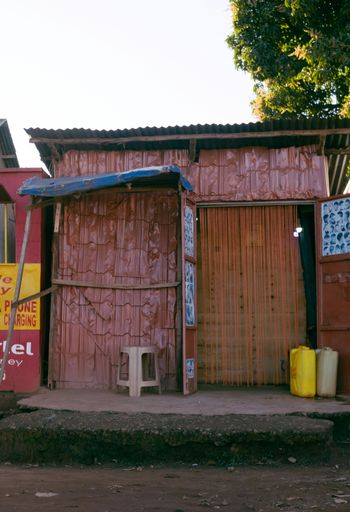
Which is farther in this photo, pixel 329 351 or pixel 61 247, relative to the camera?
pixel 61 247

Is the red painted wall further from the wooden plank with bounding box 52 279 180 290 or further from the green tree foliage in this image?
the green tree foliage

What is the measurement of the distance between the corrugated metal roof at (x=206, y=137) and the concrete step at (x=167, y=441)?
157 inches

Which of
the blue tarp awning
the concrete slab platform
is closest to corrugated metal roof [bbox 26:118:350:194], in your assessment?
the blue tarp awning

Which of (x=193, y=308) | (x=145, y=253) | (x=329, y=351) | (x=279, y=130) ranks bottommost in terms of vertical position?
(x=329, y=351)

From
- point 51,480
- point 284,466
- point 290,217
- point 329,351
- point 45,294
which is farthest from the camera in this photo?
point 290,217

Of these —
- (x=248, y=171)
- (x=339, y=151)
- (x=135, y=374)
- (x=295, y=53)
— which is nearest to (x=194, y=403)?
(x=135, y=374)

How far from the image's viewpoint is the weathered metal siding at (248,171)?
27.8 ft

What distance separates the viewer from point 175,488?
197 inches

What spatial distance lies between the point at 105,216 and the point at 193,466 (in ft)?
13.2

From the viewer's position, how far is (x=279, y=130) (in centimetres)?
823

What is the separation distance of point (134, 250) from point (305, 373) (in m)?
2.87

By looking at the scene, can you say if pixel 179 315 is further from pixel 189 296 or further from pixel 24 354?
pixel 24 354

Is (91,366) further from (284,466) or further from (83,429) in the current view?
(284,466)

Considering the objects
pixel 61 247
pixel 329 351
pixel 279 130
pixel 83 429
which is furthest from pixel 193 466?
pixel 279 130
